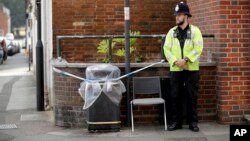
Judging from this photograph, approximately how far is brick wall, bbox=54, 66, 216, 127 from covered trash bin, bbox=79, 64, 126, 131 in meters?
0.44

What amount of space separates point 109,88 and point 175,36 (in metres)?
1.34

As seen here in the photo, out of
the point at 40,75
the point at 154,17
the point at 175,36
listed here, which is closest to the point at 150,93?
the point at 175,36

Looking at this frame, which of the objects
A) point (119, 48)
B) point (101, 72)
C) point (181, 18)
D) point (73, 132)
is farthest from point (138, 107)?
point (119, 48)

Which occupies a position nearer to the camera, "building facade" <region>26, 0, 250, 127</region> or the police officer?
the police officer

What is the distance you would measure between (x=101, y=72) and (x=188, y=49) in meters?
1.45

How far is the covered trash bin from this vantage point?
27.7 feet

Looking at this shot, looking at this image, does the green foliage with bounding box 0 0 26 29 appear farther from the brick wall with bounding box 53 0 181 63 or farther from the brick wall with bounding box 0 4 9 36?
the brick wall with bounding box 53 0 181 63

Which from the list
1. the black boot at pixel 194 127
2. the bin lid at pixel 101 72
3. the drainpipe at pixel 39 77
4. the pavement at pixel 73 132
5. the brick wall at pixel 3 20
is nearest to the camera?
the pavement at pixel 73 132

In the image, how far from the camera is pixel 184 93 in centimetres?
867

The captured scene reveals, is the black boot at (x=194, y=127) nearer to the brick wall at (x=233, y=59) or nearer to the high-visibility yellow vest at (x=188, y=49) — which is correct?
the brick wall at (x=233, y=59)

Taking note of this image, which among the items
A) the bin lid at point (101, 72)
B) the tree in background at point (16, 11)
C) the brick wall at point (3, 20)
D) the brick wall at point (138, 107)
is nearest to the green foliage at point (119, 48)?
the brick wall at point (138, 107)

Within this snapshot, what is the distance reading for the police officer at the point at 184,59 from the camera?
27.3ft

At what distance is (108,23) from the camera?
1106 centimetres

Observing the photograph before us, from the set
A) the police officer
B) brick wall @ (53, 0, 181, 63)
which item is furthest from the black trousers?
brick wall @ (53, 0, 181, 63)
